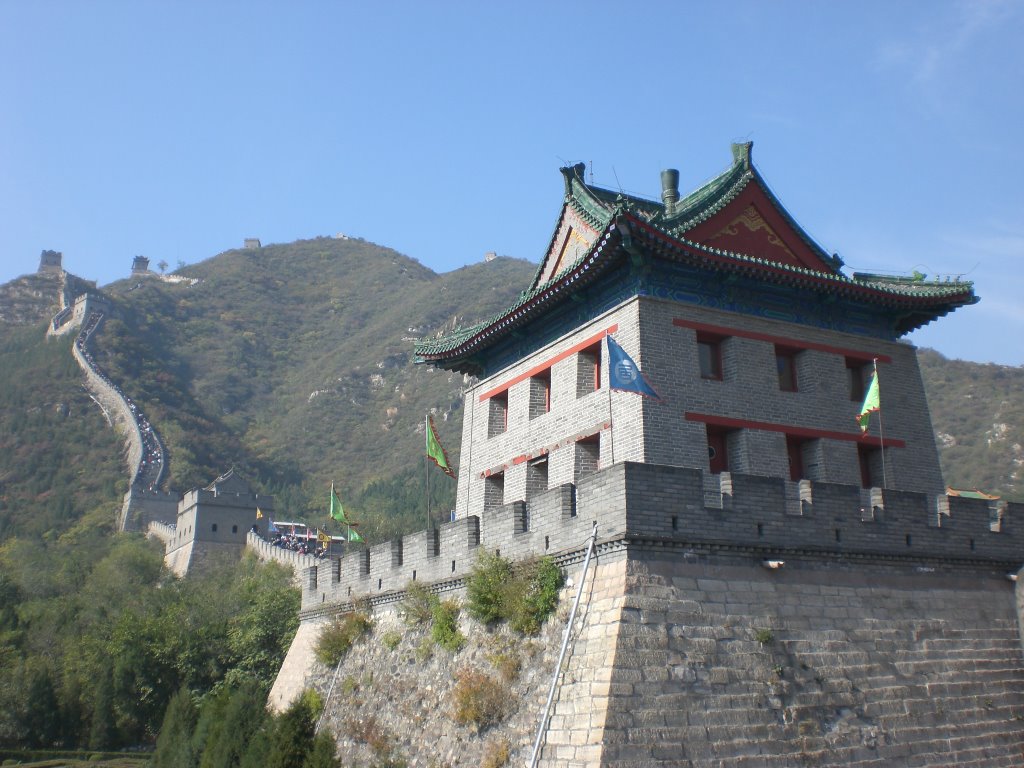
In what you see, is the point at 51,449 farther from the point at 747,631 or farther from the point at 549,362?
the point at 747,631

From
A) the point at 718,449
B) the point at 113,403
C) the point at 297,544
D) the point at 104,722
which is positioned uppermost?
the point at 113,403

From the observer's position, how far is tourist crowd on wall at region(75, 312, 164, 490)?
113125 millimetres

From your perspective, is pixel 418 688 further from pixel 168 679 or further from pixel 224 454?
pixel 224 454

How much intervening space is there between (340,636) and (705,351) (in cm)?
953

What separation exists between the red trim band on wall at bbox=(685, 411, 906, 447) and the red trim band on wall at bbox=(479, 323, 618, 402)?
228cm

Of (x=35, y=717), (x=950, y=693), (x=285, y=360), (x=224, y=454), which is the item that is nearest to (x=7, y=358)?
(x=224, y=454)

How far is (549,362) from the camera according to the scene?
67.2ft

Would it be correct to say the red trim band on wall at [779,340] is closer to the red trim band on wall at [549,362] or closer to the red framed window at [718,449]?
the red trim band on wall at [549,362]

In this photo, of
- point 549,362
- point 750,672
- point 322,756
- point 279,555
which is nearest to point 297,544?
point 279,555

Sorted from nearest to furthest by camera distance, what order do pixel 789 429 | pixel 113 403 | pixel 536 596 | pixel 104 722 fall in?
pixel 536 596 < pixel 789 429 < pixel 104 722 < pixel 113 403

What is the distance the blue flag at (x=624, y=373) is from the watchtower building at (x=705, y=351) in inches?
42.7

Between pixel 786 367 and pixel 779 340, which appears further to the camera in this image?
pixel 786 367

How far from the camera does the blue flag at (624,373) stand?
16047 millimetres

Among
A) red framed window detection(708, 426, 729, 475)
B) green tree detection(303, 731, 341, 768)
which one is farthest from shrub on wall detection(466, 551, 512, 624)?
red framed window detection(708, 426, 729, 475)
